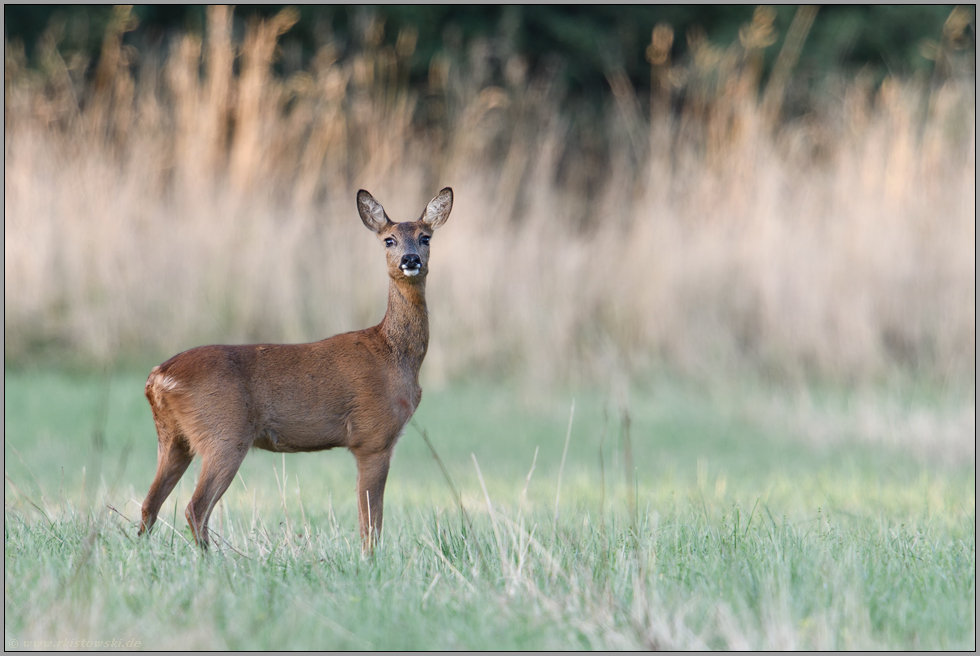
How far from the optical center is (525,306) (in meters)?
9.27

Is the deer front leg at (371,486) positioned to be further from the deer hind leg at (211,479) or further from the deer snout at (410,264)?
the deer snout at (410,264)

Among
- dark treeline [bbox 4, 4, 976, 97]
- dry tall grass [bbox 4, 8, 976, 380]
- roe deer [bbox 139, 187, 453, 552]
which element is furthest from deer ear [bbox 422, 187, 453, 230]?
dark treeline [bbox 4, 4, 976, 97]

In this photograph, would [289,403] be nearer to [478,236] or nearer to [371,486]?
[371,486]

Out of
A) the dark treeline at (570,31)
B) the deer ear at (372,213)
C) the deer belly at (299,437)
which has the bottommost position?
the deer belly at (299,437)

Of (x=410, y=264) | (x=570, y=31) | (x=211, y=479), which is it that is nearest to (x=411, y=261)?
(x=410, y=264)

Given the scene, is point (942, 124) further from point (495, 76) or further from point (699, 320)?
point (495, 76)

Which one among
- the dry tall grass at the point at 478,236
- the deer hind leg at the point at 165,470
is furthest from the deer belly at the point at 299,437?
the dry tall grass at the point at 478,236

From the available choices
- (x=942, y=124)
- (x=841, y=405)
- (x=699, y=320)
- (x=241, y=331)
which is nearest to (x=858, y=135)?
(x=942, y=124)

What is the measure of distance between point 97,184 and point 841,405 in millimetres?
6334

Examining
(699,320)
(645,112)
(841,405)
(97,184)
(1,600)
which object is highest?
(645,112)

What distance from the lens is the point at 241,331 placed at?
882 centimetres

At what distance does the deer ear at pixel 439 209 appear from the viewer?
4.13 meters

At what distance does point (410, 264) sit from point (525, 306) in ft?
18.3

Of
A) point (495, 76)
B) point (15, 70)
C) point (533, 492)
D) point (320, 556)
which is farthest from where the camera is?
point (495, 76)
